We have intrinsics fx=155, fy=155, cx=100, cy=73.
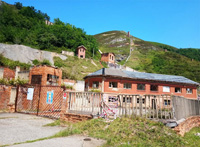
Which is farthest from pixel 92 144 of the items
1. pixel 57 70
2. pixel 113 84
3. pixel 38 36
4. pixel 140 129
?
pixel 38 36

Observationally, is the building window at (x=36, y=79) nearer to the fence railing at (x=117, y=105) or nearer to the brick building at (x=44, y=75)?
the brick building at (x=44, y=75)

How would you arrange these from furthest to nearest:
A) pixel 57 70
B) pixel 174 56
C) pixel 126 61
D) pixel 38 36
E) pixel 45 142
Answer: pixel 174 56 → pixel 126 61 → pixel 38 36 → pixel 57 70 → pixel 45 142

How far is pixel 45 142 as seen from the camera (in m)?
5.38

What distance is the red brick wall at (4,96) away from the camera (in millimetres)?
12609

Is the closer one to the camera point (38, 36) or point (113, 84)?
point (113, 84)

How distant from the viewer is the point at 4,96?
1285cm

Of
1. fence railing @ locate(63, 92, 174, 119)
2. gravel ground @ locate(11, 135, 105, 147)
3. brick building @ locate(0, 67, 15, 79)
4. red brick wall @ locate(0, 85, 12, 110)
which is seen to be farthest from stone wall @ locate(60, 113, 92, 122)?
brick building @ locate(0, 67, 15, 79)

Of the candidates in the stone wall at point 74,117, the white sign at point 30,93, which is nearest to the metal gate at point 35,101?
the white sign at point 30,93

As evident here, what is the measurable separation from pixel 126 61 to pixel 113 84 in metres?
54.4

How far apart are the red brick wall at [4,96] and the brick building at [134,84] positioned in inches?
586

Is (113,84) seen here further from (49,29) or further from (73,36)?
(49,29)

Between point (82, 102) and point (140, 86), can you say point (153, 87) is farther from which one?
point (82, 102)

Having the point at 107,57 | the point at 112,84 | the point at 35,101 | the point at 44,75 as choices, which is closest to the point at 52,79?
the point at 44,75

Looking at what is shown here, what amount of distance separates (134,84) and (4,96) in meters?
20.8
